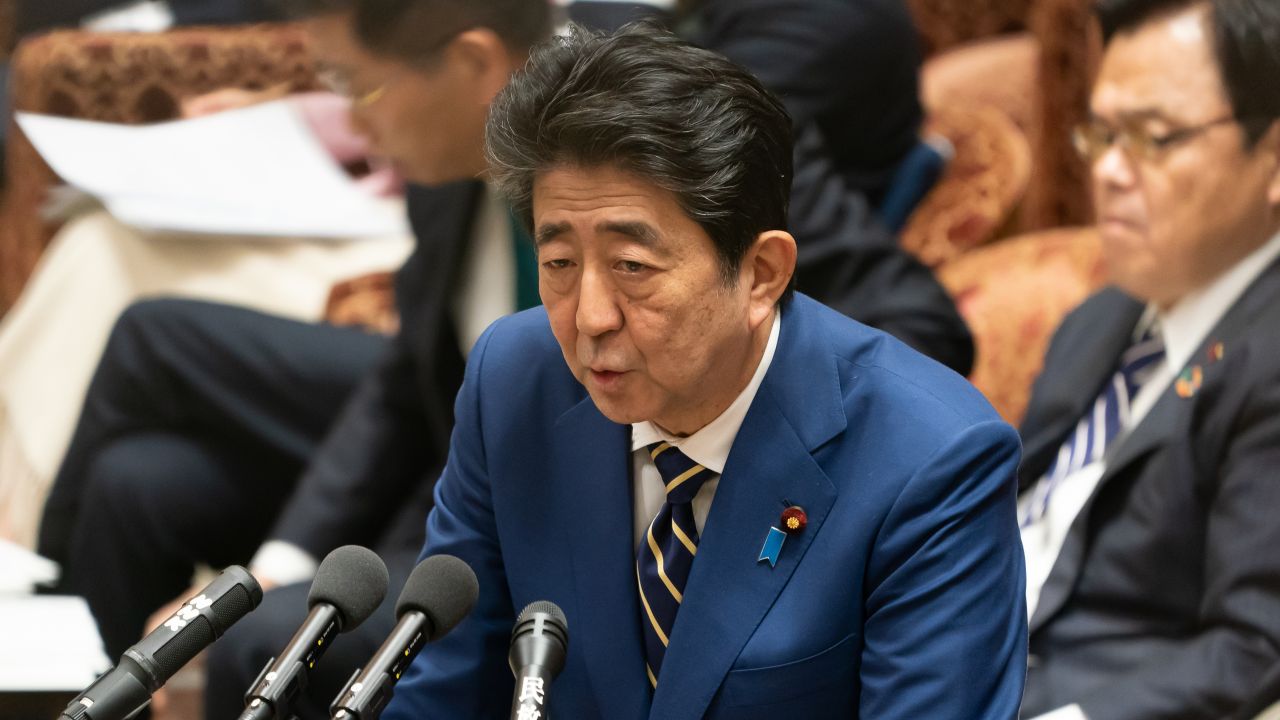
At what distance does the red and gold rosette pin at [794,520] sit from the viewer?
57.2 inches

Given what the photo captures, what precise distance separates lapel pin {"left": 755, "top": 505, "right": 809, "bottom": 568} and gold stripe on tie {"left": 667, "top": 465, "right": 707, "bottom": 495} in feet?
0.32

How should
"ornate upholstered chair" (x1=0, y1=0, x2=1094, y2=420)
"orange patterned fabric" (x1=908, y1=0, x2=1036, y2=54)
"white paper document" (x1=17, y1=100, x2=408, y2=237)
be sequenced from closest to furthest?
1. "white paper document" (x1=17, y1=100, x2=408, y2=237)
2. "ornate upholstered chair" (x1=0, y1=0, x2=1094, y2=420)
3. "orange patterned fabric" (x1=908, y1=0, x2=1036, y2=54)

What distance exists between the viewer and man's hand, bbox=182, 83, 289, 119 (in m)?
3.32

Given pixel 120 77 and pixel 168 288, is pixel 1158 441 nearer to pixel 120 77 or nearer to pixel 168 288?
pixel 168 288

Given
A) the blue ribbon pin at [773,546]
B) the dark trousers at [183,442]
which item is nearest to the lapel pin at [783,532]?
the blue ribbon pin at [773,546]

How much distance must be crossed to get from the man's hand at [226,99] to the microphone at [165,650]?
2183 millimetres

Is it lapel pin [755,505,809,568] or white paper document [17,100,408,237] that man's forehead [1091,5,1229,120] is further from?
white paper document [17,100,408,237]

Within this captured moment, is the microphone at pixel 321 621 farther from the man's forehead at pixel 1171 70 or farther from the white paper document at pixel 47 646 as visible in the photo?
the man's forehead at pixel 1171 70

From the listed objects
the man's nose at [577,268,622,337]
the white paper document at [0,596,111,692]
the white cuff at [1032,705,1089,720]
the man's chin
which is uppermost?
the man's nose at [577,268,622,337]

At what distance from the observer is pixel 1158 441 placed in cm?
201

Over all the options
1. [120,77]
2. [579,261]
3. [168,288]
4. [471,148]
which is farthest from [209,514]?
[579,261]

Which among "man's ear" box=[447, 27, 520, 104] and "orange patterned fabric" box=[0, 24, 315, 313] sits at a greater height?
"man's ear" box=[447, 27, 520, 104]

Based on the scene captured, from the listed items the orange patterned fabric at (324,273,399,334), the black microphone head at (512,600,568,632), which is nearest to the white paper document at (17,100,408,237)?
the orange patterned fabric at (324,273,399,334)

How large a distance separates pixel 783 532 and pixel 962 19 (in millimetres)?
3290
